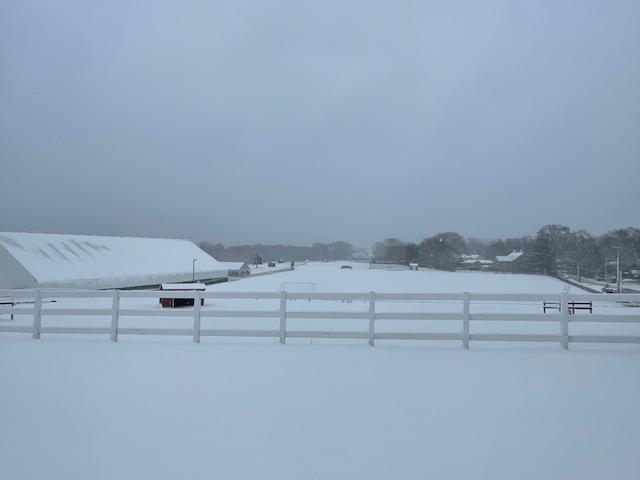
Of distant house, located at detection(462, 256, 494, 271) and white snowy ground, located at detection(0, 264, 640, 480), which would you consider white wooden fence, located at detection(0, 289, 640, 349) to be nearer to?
→ white snowy ground, located at detection(0, 264, 640, 480)

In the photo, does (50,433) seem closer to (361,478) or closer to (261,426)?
(261,426)

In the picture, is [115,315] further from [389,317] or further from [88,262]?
[88,262]

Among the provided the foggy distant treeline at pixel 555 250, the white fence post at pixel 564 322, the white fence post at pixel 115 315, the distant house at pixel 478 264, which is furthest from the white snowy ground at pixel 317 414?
the distant house at pixel 478 264

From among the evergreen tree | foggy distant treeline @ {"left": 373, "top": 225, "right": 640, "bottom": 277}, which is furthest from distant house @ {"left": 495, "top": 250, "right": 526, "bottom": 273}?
the evergreen tree

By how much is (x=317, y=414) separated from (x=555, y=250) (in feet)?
220

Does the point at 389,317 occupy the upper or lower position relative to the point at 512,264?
lower

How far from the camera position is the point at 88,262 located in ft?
129

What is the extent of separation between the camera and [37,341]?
30.6ft

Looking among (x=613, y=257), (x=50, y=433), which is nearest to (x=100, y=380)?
(x=50, y=433)

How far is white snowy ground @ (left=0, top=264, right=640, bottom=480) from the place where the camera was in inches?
156

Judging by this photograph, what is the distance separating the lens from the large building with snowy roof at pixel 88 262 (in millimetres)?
32844

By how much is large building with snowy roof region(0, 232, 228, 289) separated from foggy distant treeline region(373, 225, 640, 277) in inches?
1706

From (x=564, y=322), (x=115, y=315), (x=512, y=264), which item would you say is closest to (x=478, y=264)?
(x=512, y=264)

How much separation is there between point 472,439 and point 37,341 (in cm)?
856
